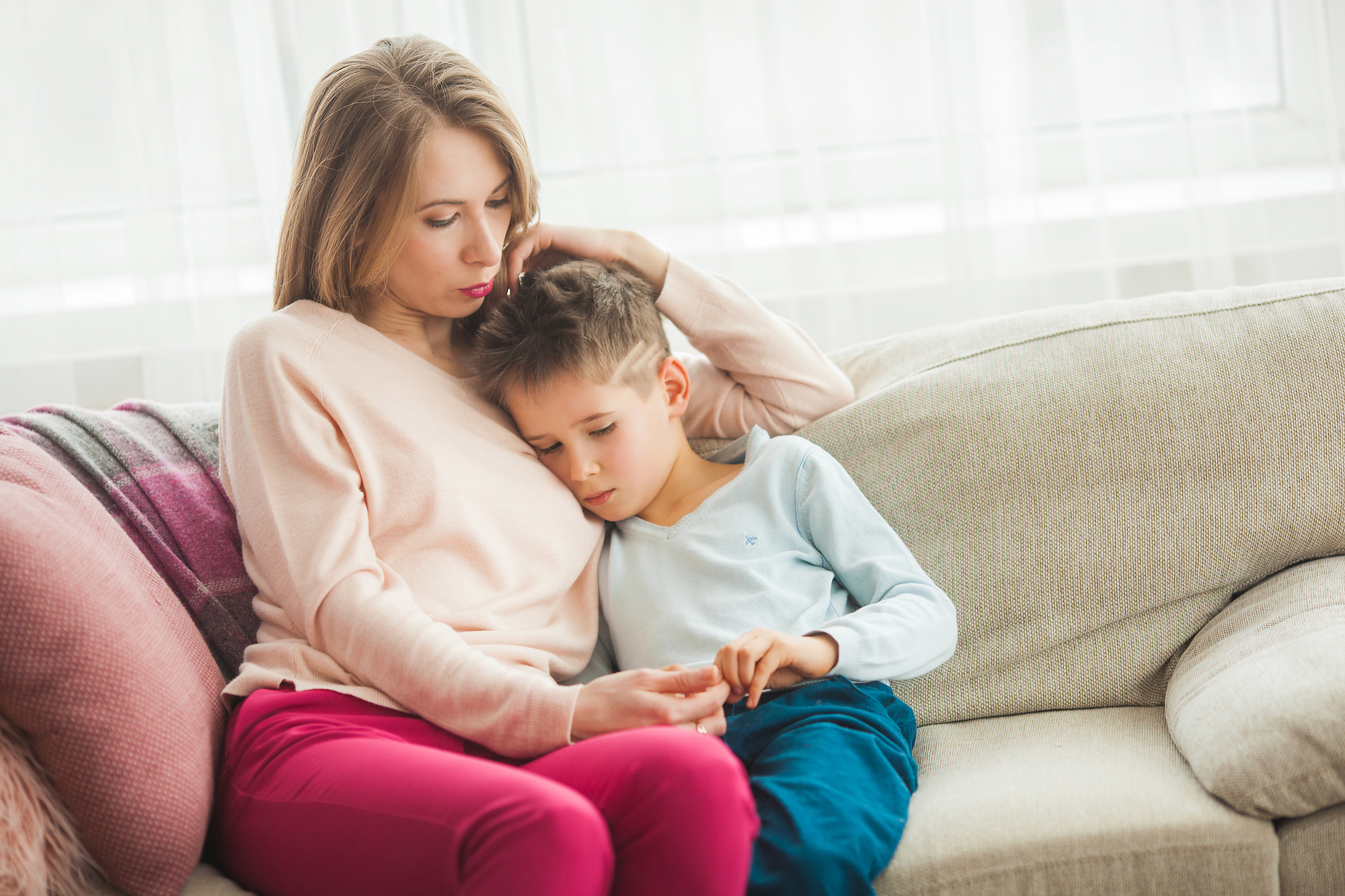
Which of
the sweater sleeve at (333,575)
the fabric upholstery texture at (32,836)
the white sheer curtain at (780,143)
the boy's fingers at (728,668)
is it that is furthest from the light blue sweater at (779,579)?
the white sheer curtain at (780,143)

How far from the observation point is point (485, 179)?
1.23 m

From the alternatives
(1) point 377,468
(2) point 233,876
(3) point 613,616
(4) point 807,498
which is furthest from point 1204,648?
(2) point 233,876

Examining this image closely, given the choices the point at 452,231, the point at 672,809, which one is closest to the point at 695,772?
the point at 672,809

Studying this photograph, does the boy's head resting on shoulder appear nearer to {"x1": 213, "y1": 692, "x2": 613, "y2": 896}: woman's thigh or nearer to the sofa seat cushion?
{"x1": 213, "y1": 692, "x2": 613, "y2": 896}: woman's thigh

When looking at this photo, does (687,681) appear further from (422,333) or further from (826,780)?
(422,333)

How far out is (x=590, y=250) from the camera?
4.57ft

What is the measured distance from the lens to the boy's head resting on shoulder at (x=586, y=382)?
1226 millimetres

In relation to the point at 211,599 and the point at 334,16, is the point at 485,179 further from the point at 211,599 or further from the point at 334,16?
the point at 334,16

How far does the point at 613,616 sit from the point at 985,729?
1.56ft

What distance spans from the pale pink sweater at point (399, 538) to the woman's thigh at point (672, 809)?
11cm

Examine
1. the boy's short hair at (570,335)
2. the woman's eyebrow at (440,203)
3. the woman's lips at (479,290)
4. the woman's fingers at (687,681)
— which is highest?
the woman's eyebrow at (440,203)

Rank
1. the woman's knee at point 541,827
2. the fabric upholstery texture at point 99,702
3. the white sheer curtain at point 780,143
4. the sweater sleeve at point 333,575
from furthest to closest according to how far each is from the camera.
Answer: the white sheer curtain at point 780,143, the sweater sleeve at point 333,575, the fabric upholstery texture at point 99,702, the woman's knee at point 541,827

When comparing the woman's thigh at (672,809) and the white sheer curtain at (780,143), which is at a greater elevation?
the white sheer curtain at (780,143)

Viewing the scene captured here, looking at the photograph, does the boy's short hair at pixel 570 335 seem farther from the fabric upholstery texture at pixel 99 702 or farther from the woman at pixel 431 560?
the fabric upholstery texture at pixel 99 702
